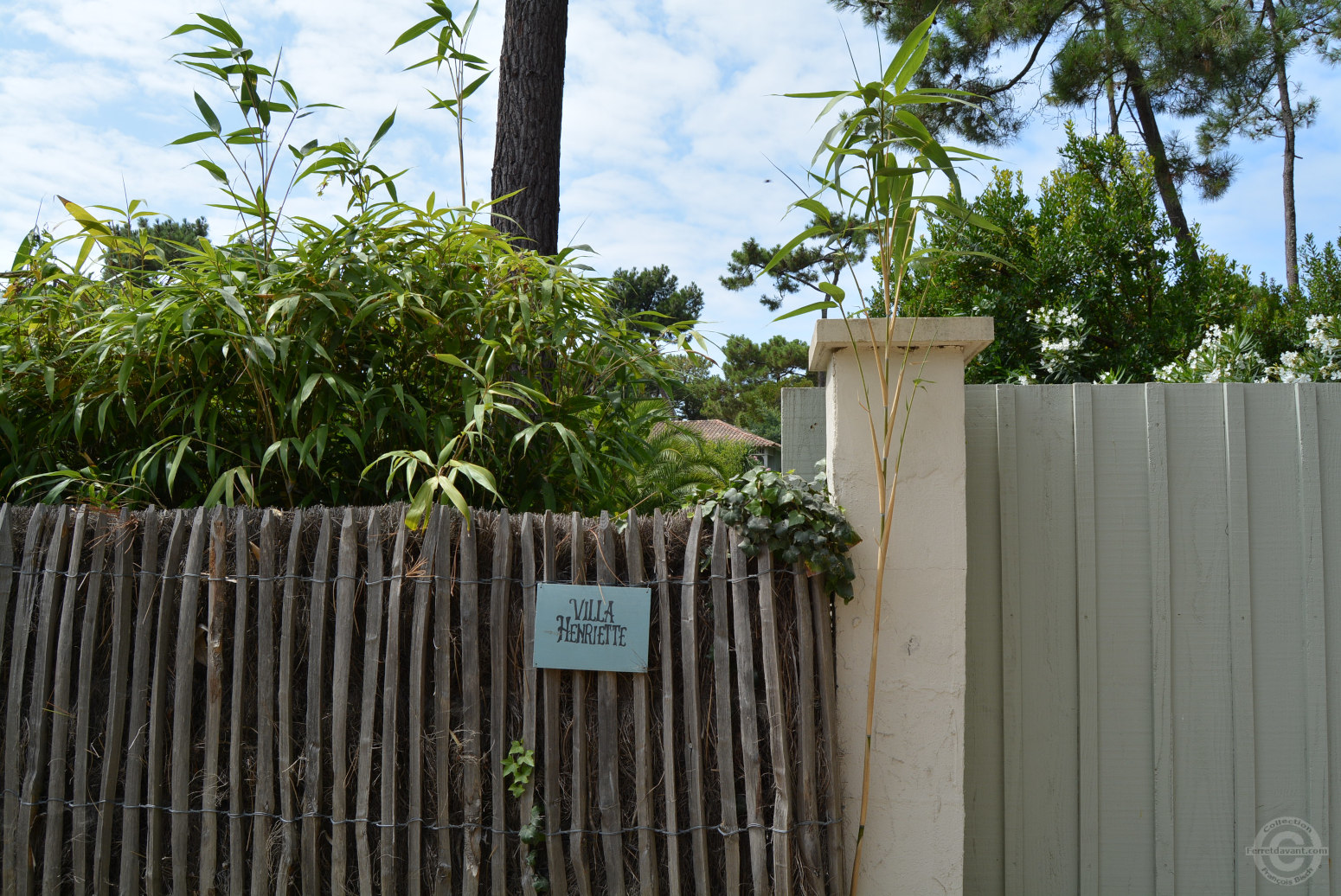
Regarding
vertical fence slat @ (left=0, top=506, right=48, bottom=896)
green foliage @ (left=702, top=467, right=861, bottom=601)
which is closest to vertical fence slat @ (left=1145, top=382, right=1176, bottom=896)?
green foliage @ (left=702, top=467, right=861, bottom=601)

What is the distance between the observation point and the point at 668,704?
2273 millimetres

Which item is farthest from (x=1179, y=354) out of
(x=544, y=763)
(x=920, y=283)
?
(x=544, y=763)

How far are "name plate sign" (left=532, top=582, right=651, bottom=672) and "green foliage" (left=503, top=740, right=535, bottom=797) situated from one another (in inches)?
9.1

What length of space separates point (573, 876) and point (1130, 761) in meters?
1.68

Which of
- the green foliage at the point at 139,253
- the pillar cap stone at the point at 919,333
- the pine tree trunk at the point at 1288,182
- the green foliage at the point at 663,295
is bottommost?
the pillar cap stone at the point at 919,333

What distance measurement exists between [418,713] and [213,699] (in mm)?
618

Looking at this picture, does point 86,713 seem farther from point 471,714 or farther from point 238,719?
point 471,714

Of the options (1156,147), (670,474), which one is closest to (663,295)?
(1156,147)

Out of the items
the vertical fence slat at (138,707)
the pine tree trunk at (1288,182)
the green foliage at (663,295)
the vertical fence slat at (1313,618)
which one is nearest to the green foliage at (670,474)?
the vertical fence slat at (138,707)

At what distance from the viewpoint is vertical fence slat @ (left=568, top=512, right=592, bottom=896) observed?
2.27 meters

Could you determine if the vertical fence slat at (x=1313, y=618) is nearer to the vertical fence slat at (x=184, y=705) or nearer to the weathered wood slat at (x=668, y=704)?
the weathered wood slat at (x=668, y=704)

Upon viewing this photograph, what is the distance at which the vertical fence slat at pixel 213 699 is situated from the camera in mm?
2383

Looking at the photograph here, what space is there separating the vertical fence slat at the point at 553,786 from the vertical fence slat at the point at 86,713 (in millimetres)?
1302

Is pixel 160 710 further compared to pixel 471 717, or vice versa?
pixel 160 710
